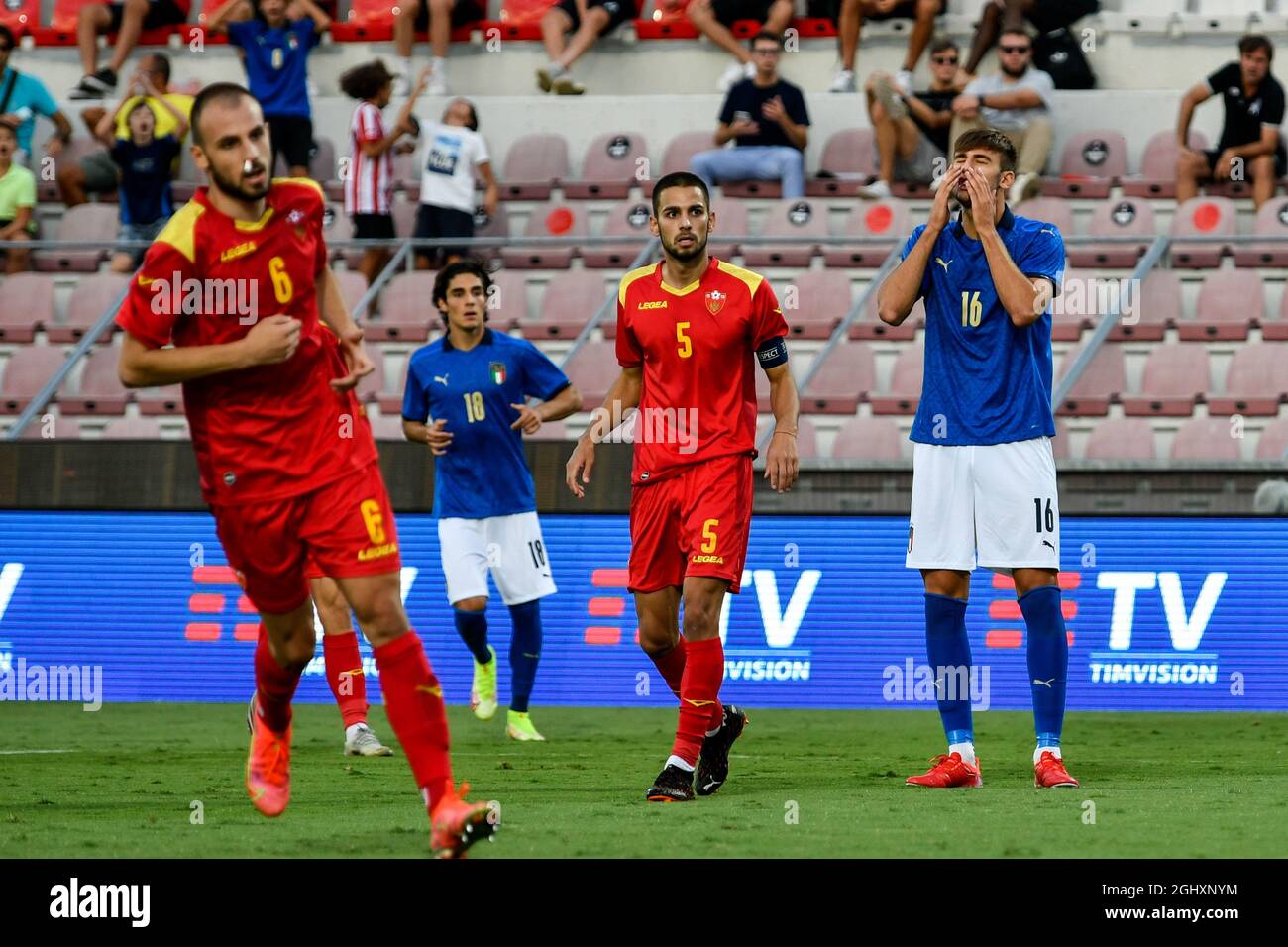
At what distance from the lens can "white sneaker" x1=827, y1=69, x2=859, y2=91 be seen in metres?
17.2

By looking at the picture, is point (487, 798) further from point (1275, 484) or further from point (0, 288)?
point (0, 288)

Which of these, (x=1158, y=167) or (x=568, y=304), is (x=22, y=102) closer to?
(x=568, y=304)

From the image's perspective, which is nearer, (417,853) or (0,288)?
(417,853)

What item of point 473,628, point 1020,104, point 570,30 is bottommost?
point 473,628

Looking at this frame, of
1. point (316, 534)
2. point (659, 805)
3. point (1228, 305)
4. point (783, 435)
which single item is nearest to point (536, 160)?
point (1228, 305)

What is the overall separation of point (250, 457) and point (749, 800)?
2.27 metres

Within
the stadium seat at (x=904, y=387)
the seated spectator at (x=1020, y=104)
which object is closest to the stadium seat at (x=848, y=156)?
the seated spectator at (x=1020, y=104)

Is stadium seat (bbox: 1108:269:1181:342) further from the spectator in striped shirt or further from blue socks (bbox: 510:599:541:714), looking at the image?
the spectator in striped shirt

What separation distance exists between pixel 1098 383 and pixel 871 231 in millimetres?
3080

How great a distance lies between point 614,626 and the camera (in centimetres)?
1230

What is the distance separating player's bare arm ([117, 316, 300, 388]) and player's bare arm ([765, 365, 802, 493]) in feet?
6.90

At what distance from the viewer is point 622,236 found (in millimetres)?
15648

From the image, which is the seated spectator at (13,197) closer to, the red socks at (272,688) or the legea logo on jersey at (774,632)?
the legea logo on jersey at (774,632)
